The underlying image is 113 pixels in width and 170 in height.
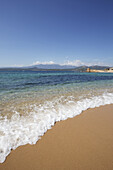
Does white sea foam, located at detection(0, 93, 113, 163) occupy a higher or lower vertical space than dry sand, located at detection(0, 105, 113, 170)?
higher

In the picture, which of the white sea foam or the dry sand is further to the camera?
the white sea foam

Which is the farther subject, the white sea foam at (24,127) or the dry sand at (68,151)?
the white sea foam at (24,127)

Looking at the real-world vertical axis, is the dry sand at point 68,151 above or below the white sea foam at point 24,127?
below

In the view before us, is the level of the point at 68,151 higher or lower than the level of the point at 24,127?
lower

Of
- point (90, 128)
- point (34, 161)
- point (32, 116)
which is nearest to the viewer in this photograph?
point (34, 161)

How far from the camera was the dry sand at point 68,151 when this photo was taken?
207 cm

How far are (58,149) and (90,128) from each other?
5.15ft

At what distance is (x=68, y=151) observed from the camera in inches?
95.0

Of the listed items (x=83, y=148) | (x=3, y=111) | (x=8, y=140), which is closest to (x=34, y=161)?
(x=8, y=140)

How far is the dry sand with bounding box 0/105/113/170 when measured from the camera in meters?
2.07

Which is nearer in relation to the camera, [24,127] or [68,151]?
[68,151]

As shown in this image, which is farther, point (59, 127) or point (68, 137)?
point (59, 127)

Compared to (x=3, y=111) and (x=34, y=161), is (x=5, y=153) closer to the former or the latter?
(x=34, y=161)

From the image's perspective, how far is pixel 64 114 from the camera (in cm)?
441
